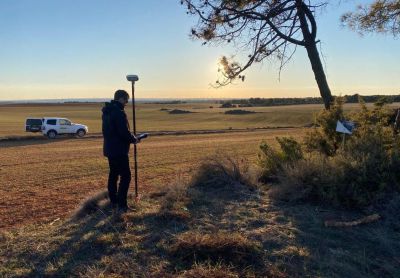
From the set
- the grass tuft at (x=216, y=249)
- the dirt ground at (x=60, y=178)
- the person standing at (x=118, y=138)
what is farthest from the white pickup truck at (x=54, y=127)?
the grass tuft at (x=216, y=249)

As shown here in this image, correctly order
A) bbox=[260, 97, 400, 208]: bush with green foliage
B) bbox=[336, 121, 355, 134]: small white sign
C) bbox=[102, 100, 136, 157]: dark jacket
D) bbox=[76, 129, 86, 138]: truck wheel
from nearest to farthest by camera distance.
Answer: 1. bbox=[102, 100, 136, 157]: dark jacket
2. bbox=[260, 97, 400, 208]: bush with green foliage
3. bbox=[336, 121, 355, 134]: small white sign
4. bbox=[76, 129, 86, 138]: truck wheel

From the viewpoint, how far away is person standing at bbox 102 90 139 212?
7219 millimetres

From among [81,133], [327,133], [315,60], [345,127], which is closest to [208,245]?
[345,127]

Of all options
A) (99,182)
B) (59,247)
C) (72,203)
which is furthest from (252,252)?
(99,182)

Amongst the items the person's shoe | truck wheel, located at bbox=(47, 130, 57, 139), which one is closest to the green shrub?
the person's shoe

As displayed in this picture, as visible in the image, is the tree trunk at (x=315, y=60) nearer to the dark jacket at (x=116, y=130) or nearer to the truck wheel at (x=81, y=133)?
the dark jacket at (x=116, y=130)

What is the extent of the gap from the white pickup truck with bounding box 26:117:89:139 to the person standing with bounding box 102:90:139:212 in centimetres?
3109

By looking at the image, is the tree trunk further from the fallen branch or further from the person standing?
the person standing

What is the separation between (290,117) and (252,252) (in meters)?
58.4

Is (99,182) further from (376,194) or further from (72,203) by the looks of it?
(376,194)

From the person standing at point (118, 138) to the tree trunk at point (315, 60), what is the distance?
16.9ft

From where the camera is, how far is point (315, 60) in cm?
1089

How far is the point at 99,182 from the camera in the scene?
14.0 metres

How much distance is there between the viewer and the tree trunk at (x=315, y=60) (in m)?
10.8
